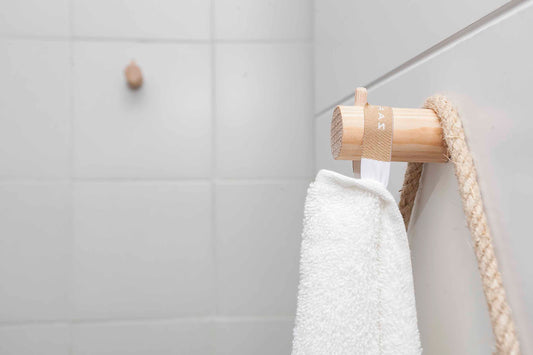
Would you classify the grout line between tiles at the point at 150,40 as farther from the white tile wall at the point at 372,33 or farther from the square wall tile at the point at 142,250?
the square wall tile at the point at 142,250

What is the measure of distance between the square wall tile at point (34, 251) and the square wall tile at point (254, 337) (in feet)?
0.94

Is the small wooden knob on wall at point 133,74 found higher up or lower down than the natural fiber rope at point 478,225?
higher up

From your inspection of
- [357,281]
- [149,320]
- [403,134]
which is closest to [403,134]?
[403,134]

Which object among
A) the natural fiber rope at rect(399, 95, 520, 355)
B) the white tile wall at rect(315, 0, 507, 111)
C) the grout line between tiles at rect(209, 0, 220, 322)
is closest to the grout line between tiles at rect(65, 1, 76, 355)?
the grout line between tiles at rect(209, 0, 220, 322)

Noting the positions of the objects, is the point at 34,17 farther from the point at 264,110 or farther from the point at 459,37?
the point at 459,37

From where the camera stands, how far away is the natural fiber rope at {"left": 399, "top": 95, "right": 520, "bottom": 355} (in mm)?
242

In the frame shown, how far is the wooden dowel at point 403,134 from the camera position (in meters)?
0.30

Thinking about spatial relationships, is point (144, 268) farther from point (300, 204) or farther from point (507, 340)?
point (507, 340)

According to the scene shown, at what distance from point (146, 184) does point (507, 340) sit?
71 cm

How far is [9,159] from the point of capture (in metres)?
0.83

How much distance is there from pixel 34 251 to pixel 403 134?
747mm

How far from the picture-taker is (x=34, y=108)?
83 cm

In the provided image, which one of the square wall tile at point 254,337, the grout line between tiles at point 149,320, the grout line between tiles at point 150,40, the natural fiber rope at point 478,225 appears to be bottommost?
the square wall tile at point 254,337

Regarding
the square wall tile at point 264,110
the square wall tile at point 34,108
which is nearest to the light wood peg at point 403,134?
the square wall tile at point 264,110
